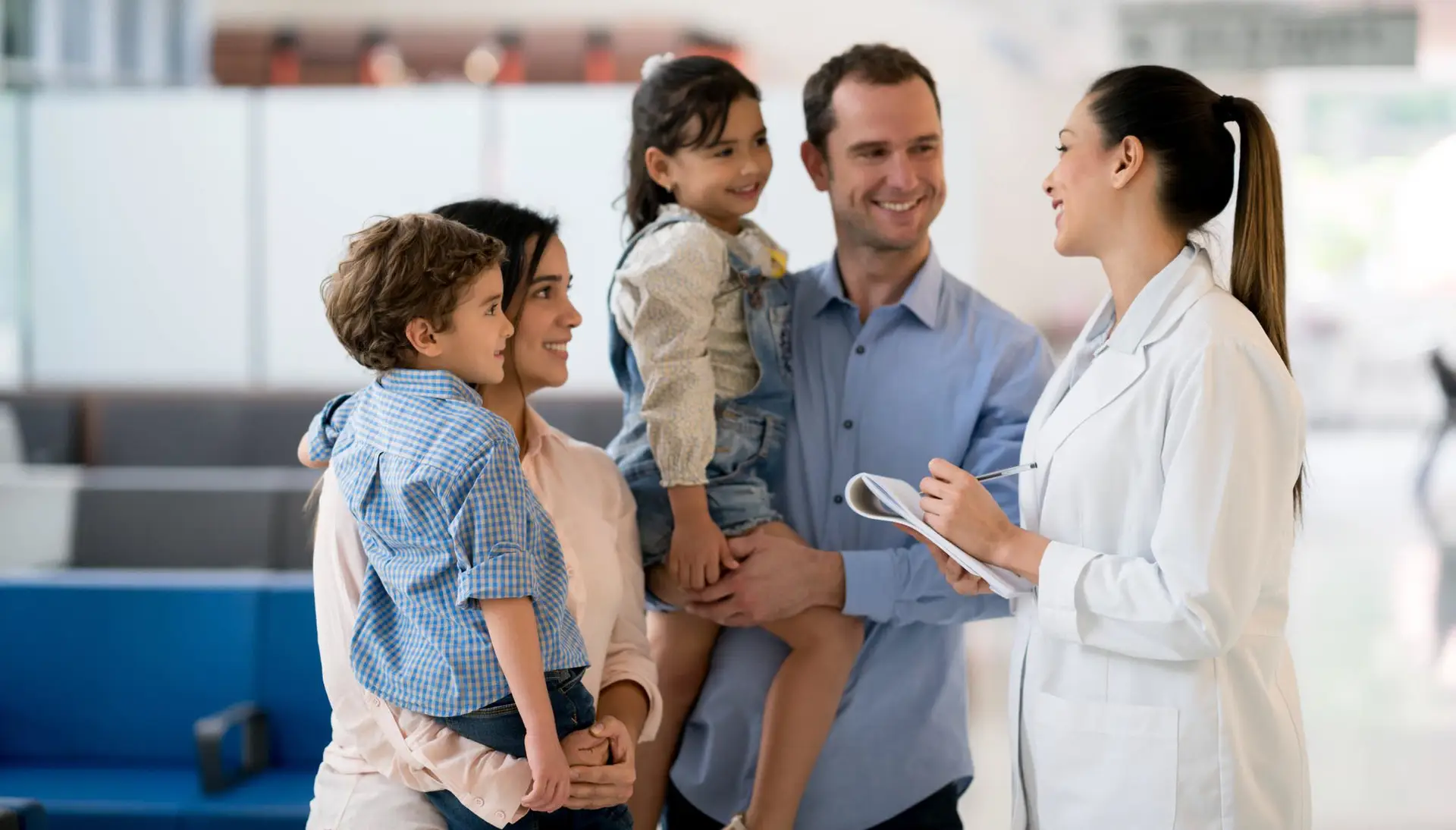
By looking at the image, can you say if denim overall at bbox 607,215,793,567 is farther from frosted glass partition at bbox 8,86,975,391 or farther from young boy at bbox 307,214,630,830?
frosted glass partition at bbox 8,86,975,391

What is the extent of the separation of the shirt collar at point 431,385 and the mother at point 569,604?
0.65ft

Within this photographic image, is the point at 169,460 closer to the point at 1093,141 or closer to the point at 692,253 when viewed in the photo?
the point at 692,253

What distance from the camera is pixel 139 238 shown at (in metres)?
6.02

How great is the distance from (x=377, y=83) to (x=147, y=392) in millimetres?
3482

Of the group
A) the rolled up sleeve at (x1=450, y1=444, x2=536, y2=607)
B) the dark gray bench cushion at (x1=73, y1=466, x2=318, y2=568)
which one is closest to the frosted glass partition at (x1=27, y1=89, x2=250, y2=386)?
the dark gray bench cushion at (x1=73, y1=466, x2=318, y2=568)

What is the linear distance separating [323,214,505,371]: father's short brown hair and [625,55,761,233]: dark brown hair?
20.6 inches

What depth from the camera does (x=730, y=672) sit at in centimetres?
203

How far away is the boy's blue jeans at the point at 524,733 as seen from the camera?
1458mm

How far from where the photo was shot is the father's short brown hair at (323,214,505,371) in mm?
1470

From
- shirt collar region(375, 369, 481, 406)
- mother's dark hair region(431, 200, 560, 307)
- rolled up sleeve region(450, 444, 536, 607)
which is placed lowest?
rolled up sleeve region(450, 444, 536, 607)

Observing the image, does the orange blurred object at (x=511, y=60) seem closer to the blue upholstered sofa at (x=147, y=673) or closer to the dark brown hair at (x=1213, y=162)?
the blue upholstered sofa at (x=147, y=673)

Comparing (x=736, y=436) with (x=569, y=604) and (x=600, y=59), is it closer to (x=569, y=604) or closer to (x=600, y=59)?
(x=569, y=604)

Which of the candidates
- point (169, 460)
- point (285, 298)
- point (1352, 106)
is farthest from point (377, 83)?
point (1352, 106)

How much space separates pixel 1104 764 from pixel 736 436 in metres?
0.71
